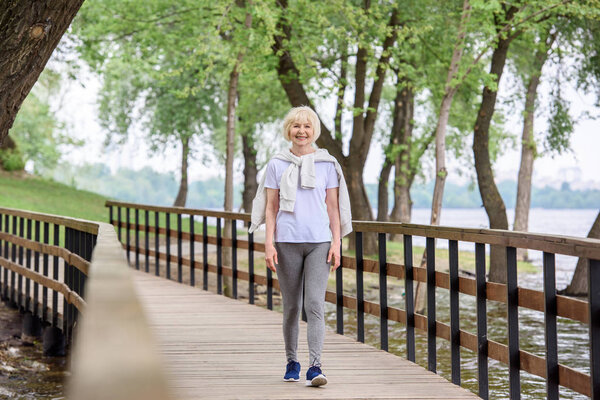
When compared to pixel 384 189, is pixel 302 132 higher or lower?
lower

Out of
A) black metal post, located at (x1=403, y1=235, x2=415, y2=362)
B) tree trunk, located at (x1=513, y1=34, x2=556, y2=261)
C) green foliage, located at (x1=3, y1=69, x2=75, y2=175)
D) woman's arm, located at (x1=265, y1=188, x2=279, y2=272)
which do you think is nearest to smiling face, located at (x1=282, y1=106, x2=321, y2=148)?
woman's arm, located at (x1=265, y1=188, x2=279, y2=272)

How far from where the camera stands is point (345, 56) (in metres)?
22.7

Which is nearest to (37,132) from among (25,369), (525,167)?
(525,167)

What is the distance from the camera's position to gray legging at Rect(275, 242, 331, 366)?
5.57 metres

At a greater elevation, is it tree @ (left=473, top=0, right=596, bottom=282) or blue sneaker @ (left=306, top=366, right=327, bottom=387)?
tree @ (left=473, top=0, right=596, bottom=282)

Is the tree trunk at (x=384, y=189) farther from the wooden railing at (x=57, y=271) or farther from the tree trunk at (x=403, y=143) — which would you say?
the wooden railing at (x=57, y=271)

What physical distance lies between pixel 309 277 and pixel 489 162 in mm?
15074

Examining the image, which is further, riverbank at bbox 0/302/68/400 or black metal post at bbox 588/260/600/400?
riverbank at bbox 0/302/68/400

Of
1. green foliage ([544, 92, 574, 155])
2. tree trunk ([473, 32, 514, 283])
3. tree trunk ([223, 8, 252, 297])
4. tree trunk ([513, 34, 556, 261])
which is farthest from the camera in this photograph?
tree trunk ([513, 34, 556, 261])

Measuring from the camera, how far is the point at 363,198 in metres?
21.7

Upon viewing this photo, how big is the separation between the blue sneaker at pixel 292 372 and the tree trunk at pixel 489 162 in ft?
46.5

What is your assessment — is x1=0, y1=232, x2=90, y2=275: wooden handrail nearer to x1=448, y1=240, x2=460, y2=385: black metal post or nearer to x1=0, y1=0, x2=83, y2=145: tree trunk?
x1=0, y1=0, x2=83, y2=145: tree trunk

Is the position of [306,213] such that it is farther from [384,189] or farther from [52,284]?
[384,189]

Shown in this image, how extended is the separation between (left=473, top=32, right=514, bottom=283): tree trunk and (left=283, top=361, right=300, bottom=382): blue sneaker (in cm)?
1417
